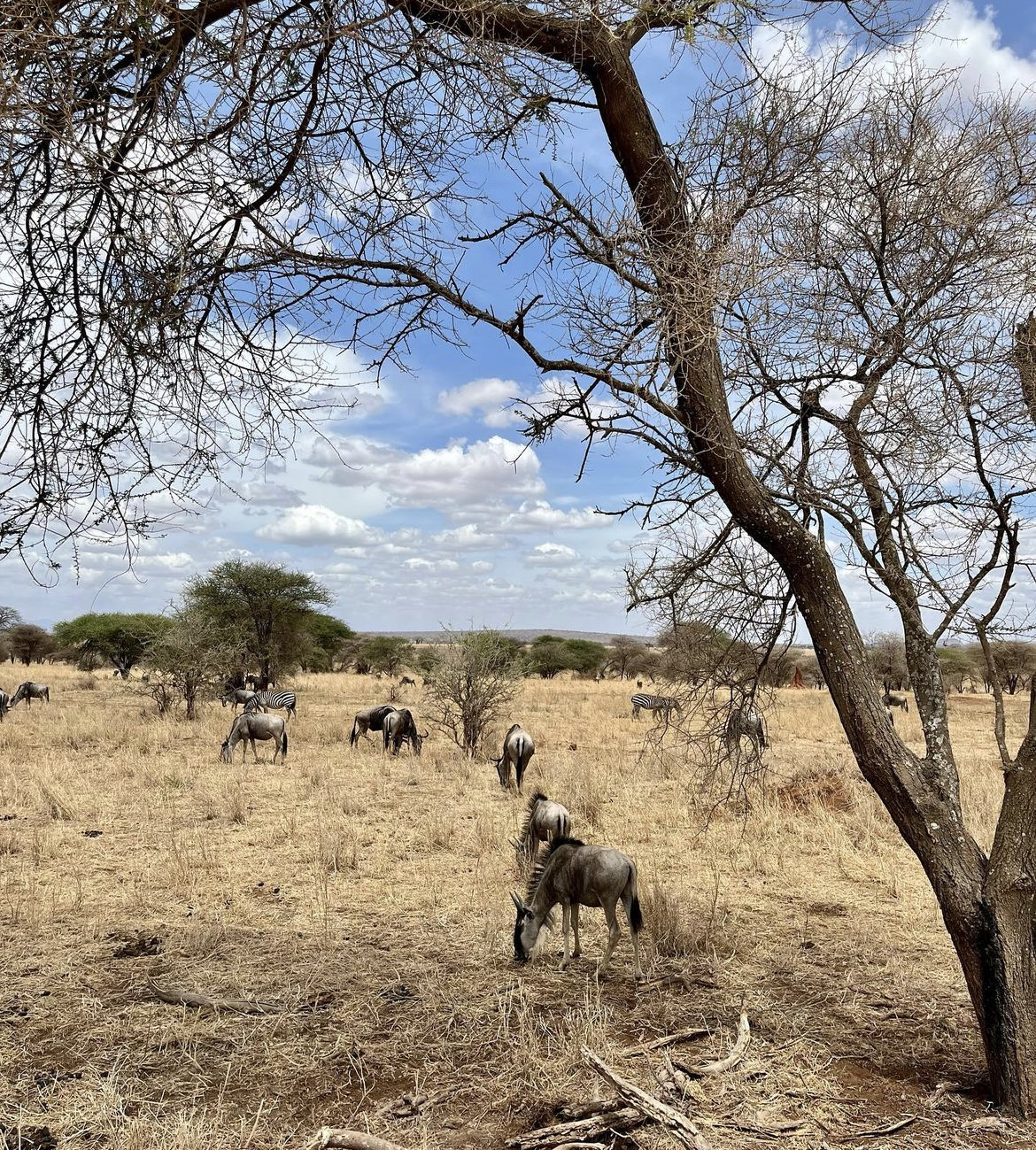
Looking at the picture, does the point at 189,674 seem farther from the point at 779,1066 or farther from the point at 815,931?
the point at 779,1066

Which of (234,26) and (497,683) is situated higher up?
(234,26)

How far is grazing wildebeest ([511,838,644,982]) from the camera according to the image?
591cm

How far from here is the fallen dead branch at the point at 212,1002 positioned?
522cm

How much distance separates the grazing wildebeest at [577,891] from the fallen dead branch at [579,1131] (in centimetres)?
211

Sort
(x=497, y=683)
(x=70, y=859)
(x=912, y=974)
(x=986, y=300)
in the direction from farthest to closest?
1. (x=497, y=683)
2. (x=70, y=859)
3. (x=912, y=974)
4. (x=986, y=300)

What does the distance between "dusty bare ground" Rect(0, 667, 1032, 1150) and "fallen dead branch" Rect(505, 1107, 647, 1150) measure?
0.37ft

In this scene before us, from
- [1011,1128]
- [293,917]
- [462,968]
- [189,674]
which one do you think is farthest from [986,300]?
[189,674]

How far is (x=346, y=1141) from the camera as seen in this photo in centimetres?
327

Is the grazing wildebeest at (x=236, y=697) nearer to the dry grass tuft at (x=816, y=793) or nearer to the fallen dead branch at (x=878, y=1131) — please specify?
the dry grass tuft at (x=816, y=793)

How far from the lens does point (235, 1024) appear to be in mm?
4996

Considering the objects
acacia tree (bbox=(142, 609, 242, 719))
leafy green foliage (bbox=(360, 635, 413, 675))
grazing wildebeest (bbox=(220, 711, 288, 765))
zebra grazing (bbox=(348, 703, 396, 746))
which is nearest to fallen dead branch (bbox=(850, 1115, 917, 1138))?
grazing wildebeest (bbox=(220, 711, 288, 765))

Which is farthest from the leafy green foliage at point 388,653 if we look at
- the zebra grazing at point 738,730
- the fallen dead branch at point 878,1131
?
the fallen dead branch at point 878,1131

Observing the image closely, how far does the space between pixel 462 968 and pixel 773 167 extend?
5423 millimetres

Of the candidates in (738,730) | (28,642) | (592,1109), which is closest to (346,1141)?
(592,1109)
